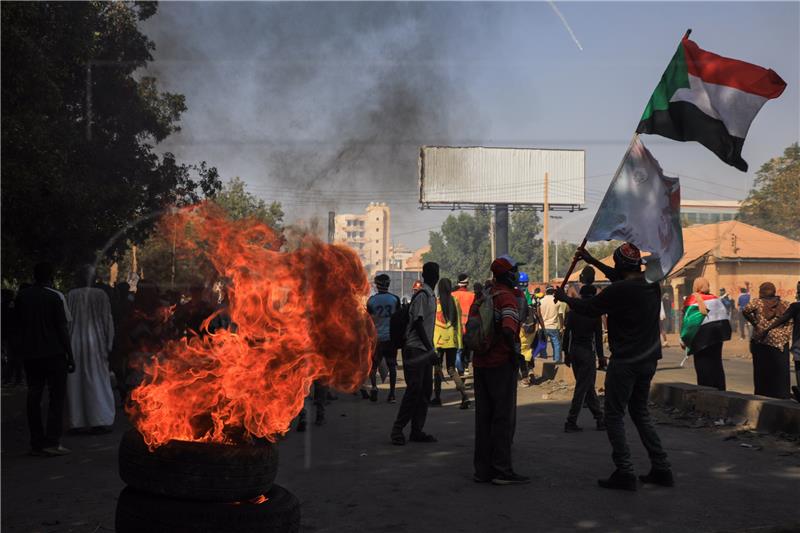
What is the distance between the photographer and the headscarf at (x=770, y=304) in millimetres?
10539

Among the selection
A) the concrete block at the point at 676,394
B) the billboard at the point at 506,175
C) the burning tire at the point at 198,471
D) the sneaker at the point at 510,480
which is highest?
the billboard at the point at 506,175

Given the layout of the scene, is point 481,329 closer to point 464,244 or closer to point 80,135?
point 80,135

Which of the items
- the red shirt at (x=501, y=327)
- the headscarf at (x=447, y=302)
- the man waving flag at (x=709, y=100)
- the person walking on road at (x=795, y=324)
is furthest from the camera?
the headscarf at (x=447, y=302)

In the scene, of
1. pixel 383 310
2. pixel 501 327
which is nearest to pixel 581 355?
pixel 501 327

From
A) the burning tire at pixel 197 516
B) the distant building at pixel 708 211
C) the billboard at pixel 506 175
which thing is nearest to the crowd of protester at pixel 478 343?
the burning tire at pixel 197 516

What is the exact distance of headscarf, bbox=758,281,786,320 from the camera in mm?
10539

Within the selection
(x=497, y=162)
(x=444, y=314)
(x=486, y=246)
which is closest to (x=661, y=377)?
(x=444, y=314)

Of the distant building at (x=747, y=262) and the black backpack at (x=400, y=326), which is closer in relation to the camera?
the black backpack at (x=400, y=326)

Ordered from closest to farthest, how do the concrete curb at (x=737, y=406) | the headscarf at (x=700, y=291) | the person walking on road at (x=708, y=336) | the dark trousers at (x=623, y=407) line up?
the dark trousers at (x=623, y=407) → the concrete curb at (x=737, y=406) → the person walking on road at (x=708, y=336) → the headscarf at (x=700, y=291)

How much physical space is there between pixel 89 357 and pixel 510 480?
5989 mm

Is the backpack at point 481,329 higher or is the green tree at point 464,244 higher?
the green tree at point 464,244

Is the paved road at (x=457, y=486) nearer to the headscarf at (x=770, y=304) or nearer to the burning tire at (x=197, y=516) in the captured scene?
the burning tire at (x=197, y=516)

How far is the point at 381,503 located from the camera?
20.7 feet

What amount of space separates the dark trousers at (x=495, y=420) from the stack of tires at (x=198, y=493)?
2698mm
